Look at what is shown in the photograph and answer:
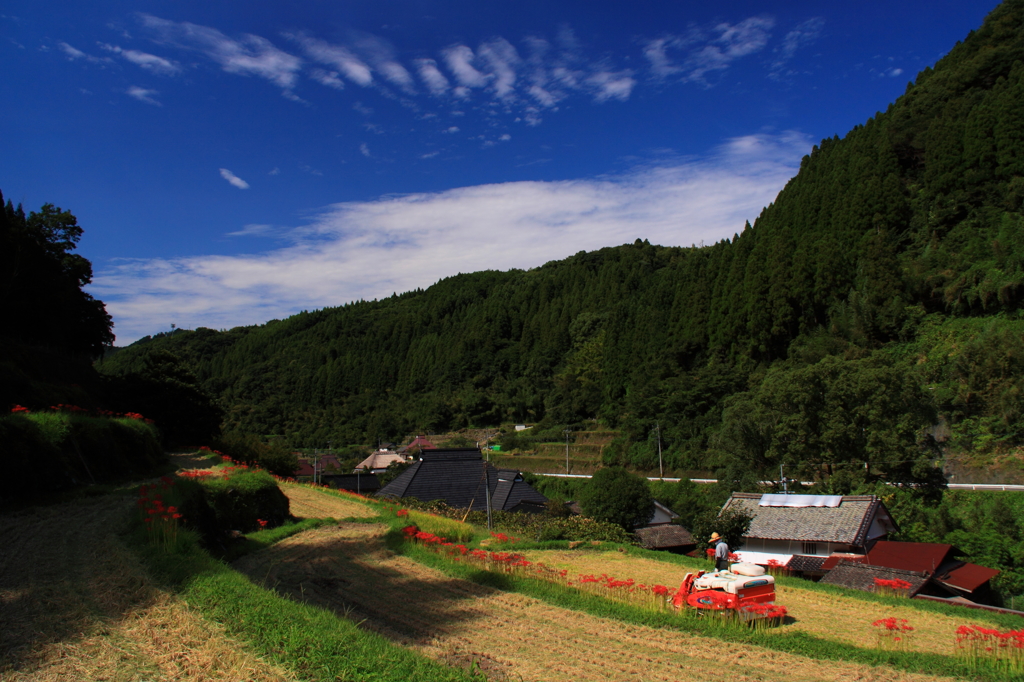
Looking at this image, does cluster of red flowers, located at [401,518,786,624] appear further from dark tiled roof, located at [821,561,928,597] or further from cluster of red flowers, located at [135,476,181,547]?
dark tiled roof, located at [821,561,928,597]

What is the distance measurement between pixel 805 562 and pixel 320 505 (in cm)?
1560

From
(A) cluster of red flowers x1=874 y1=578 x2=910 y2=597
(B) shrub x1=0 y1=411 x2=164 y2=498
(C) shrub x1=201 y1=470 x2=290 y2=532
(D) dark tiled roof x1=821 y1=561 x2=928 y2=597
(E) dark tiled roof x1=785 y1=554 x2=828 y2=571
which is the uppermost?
(B) shrub x1=0 y1=411 x2=164 y2=498

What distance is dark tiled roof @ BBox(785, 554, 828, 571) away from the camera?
62.3 ft

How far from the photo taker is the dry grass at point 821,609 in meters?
8.51

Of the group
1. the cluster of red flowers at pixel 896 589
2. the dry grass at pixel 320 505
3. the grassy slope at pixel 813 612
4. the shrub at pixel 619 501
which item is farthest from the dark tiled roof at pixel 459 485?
the cluster of red flowers at pixel 896 589

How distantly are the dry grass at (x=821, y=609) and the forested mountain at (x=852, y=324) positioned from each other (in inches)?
586

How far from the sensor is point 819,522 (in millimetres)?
20328

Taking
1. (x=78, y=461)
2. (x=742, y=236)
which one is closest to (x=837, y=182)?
(x=742, y=236)

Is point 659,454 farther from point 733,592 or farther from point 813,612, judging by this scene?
point 733,592

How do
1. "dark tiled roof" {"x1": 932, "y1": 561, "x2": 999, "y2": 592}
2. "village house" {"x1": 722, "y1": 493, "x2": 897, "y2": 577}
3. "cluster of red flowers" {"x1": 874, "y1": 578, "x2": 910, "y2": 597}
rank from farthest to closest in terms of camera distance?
"village house" {"x1": 722, "y1": 493, "x2": 897, "y2": 577} → "dark tiled roof" {"x1": 932, "y1": 561, "x2": 999, "y2": 592} → "cluster of red flowers" {"x1": 874, "y1": 578, "x2": 910, "y2": 597}

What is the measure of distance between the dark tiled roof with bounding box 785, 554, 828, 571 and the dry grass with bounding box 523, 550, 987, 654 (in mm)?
7568

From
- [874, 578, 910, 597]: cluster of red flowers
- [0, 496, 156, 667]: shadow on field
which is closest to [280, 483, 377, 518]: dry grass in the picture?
[0, 496, 156, 667]: shadow on field

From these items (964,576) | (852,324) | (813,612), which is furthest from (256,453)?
(852,324)

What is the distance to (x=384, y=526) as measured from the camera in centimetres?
1421
